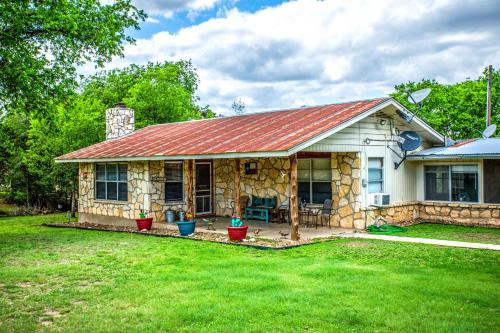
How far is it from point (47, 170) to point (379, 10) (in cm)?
1796

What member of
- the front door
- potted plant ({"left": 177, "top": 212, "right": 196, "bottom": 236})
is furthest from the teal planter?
the front door

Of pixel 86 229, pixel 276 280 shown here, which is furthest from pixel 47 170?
pixel 276 280

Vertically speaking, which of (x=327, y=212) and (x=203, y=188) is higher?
(x=203, y=188)

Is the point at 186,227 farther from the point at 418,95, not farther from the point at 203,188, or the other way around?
the point at 418,95

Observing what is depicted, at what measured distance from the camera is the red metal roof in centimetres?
1259

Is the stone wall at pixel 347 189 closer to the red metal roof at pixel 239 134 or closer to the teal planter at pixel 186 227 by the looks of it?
the red metal roof at pixel 239 134

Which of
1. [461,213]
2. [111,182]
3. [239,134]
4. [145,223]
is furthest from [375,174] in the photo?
[111,182]

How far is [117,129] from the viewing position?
21.3 meters

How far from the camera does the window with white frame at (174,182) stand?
1662 centimetres

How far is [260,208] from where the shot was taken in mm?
16234

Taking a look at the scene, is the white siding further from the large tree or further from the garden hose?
the large tree

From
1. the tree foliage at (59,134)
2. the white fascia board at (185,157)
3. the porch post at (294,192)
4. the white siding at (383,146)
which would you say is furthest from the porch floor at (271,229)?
the tree foliage at (59,134)

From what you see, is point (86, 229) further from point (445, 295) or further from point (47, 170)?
point (445, 295)

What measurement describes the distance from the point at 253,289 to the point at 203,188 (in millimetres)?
10941
